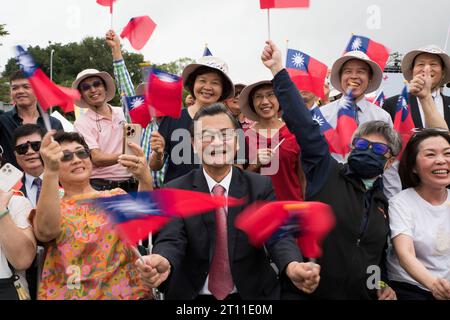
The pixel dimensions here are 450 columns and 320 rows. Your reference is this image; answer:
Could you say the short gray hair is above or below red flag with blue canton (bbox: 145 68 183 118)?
below

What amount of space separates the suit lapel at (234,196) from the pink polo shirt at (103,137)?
2.13m

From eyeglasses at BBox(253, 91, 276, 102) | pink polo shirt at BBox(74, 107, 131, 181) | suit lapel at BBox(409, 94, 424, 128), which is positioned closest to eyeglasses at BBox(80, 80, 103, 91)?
pink polo shirt at BBox(74, 107, 131, 181)

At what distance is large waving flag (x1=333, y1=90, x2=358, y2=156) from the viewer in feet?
13.3

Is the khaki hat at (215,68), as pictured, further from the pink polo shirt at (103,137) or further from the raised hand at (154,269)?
the raised hand at (154,269)

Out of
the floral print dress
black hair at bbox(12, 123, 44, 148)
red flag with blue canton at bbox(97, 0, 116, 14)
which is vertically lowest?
the floral print dress

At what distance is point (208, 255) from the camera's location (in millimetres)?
2949

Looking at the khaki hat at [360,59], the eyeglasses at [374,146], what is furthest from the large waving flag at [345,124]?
the eyeglasses at [374,146]

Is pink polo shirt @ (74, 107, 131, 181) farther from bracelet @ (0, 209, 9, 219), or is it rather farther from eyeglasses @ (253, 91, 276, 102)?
bracelet @ (0, 209, 9, 219)

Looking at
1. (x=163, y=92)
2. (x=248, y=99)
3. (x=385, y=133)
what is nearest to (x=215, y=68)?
(x=248, y=99)

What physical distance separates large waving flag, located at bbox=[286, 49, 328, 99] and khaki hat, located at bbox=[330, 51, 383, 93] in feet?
1.96

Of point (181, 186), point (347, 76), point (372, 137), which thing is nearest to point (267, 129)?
point (347, 76)

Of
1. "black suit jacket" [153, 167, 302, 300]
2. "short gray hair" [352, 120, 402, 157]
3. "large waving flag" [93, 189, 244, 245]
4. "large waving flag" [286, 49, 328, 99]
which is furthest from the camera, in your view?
"large waving flag" [286, 49, 328, 99]

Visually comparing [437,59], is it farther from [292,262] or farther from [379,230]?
[292,262]

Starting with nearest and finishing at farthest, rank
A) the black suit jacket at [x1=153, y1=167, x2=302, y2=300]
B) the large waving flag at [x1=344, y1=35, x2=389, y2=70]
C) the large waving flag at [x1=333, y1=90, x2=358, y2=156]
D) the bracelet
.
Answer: the black suit jacket at [x1=153, y1=167, x2=302, y2=300] < the bracelet < the large waving flag at [x1=333, y1=90, x2=358, y2=156] < the large waving flag at [x1=344, y1=35, x2=389, y2=70]
